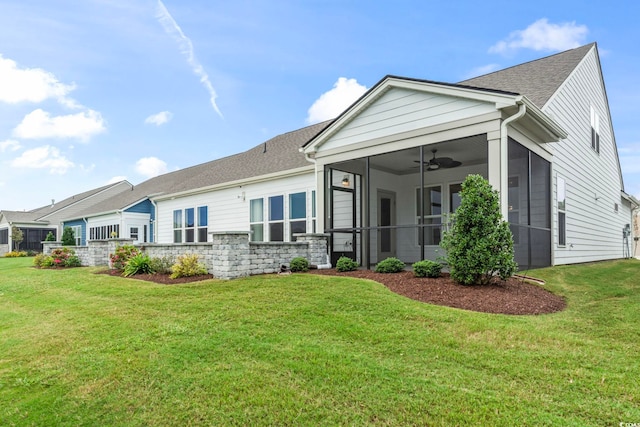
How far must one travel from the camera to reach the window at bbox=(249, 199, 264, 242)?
559 inches

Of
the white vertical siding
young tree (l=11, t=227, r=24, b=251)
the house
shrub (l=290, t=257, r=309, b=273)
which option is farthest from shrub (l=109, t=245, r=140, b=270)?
young tree (l=11, t=227, r=24, b=251)

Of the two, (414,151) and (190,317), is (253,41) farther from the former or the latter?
(190,317)

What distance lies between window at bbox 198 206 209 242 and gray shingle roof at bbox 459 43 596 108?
1119cm

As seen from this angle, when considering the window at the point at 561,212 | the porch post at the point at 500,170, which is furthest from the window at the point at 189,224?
the window at the point at 561,212

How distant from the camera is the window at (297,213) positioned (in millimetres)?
12688

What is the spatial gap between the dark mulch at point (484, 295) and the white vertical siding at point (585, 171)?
14.7ft

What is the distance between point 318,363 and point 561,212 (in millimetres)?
9762

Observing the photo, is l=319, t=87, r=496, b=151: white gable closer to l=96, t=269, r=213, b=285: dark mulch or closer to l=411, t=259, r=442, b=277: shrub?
l=411, t=259, r=442, b=277: shrub

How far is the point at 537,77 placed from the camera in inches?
457

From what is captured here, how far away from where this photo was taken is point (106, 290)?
319 inches

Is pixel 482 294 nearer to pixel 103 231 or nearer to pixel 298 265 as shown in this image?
pixel 298 265

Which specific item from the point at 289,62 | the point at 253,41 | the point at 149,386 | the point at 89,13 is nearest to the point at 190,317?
the point at 149,386

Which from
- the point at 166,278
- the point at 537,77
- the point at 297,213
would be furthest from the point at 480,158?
the point at 166,278

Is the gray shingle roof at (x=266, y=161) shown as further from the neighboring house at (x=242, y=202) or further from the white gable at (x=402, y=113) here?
the white gable at (x=402, y=113)
